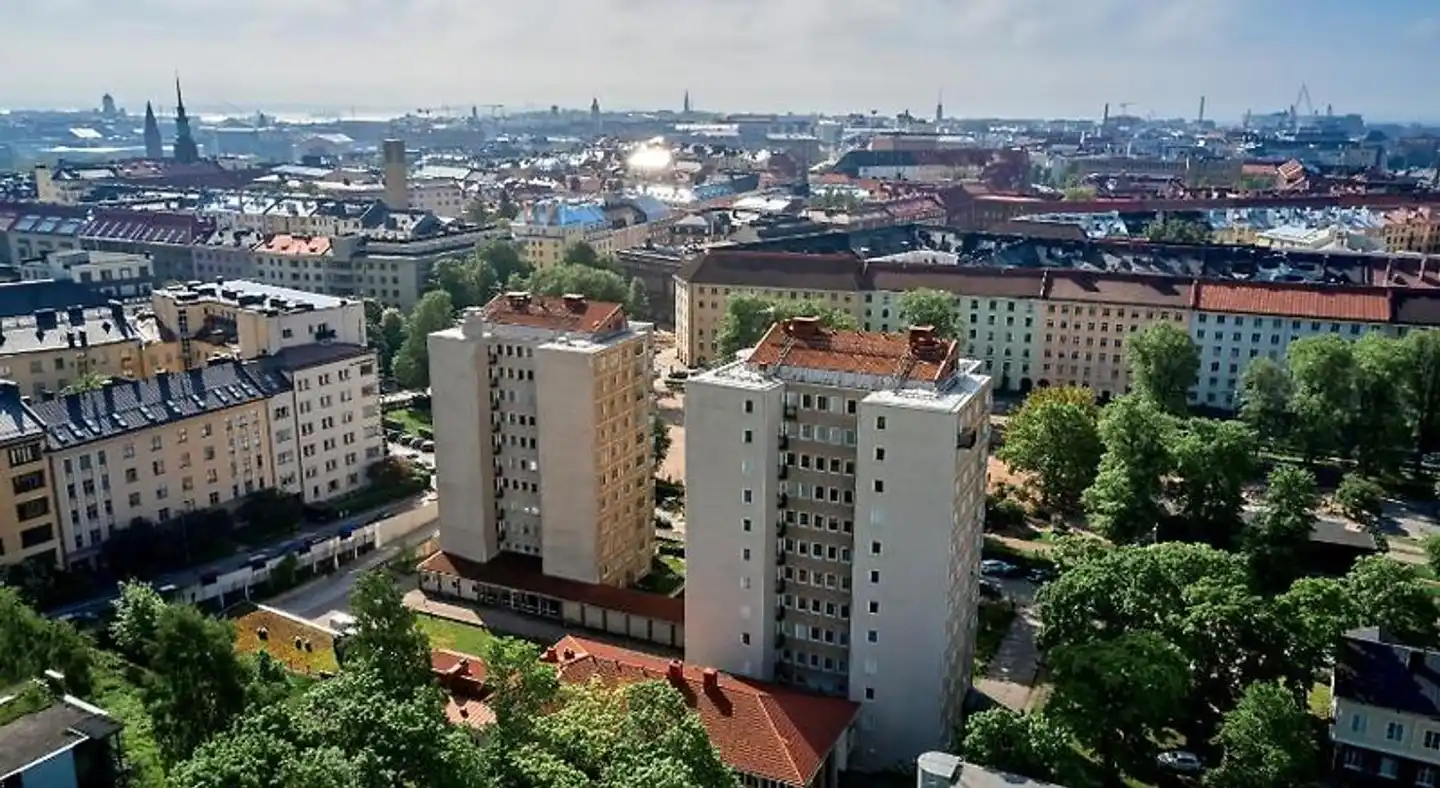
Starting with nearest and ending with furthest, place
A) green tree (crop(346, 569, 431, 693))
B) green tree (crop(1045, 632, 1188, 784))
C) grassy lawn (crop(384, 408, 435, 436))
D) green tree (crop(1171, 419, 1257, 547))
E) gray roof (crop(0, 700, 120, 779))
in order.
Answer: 1. gray roof (crop(0, 700, 120, 779))
2. green tree (crop(346, 569, 431, 693))
3. green tree (crop(1045, 632, 1188, 784))
4. green tree (crop(1171, 419, 1257, 547))
5. grassy lawn (crop(384, 408, 435, 436))

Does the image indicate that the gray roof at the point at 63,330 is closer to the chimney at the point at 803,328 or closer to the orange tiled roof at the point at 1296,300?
the chimney at the point at 803,328

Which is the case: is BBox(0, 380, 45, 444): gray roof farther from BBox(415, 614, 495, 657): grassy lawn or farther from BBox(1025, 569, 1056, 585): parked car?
BBox(1025, 569, 1056, 585): parked car

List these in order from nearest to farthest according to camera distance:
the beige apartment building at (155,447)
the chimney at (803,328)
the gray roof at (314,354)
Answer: the chimney at (803,328) < the beige apartment building at (155,447) < the gray roof at (314,354)

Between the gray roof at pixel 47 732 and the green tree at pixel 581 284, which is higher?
the green tree at pixel 581 284

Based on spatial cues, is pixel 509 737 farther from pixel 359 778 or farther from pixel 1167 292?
pixel 1167 292

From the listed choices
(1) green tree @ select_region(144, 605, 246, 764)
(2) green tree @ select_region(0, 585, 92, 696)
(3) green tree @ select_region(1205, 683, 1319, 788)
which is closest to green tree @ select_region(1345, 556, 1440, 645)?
(3) green tree @ select_region(1205, 683, 1319, 788)

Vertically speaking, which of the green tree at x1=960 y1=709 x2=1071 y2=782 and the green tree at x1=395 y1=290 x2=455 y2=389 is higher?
the green tree at x1=395 y1=290 x2=455 y2=389

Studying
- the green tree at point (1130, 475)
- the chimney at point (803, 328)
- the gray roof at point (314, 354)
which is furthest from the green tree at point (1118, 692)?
the gray roof at point (314, 354)
